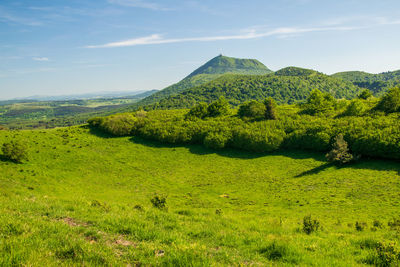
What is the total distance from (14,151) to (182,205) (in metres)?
39.8


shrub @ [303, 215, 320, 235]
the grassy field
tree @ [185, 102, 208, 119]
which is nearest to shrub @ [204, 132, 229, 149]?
the grassy field

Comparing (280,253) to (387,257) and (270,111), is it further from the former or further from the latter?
(270,111)

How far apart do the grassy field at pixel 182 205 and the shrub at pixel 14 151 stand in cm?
216

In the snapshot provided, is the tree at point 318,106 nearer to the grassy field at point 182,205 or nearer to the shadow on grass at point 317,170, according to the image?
the grassy field at point 182,205

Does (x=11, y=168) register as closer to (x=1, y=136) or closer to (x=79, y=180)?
(x=79, y=180)

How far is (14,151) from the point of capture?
47.0 metres

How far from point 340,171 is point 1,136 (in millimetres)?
87490

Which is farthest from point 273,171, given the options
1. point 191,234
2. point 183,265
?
point 183,265

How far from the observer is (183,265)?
545cm

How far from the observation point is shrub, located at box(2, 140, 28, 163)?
4657cm

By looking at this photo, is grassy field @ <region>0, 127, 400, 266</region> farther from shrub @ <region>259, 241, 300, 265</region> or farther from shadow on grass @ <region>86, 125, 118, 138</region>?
shadow on grass @ <region>86, 125, 118, 138</region>

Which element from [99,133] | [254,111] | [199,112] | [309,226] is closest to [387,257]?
[309,226]

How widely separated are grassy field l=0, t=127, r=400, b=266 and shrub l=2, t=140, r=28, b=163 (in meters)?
2.16

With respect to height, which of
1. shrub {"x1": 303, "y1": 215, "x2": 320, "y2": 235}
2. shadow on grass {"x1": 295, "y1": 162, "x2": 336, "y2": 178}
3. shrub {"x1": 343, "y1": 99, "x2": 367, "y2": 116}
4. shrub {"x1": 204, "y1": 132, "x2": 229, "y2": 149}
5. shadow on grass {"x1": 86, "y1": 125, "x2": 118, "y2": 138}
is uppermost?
shrub {"x1": 343, "y1": 99, "x2": 367, "y2": 116}
